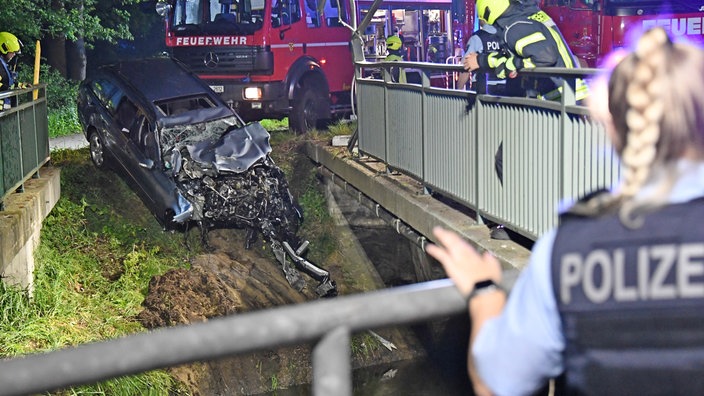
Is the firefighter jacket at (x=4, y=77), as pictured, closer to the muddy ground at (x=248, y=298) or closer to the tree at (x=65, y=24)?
the muddy ground at (x=248, y=298)

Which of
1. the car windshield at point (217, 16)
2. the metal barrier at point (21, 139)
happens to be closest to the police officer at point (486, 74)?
the metal barrier at point (21, 139)

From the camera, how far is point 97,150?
48.9 feet

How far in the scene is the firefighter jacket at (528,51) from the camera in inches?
287

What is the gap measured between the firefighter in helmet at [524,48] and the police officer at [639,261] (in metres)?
5.46

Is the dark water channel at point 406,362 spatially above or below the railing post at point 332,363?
below

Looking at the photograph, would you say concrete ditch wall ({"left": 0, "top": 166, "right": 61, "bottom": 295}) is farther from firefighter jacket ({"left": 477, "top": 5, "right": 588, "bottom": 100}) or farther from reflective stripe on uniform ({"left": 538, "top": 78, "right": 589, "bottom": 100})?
reflective stripe on uniform ({"left": 538, "top": 78, "right": 589, "bottom": 100})

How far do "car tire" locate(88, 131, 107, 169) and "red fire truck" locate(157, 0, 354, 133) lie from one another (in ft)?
12.7

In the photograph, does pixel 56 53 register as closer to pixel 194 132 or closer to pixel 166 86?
pixel 166 86

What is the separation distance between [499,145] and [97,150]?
8.45 m

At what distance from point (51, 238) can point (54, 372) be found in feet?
38.1

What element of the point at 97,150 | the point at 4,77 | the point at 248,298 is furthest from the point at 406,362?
the point at 4,77

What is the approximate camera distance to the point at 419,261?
11.3 metres

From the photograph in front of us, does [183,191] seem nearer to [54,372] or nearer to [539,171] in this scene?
[539,171]

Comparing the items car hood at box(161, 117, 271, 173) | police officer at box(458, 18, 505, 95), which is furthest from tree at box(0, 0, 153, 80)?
police officer at box(458, 18, 505, 95)
